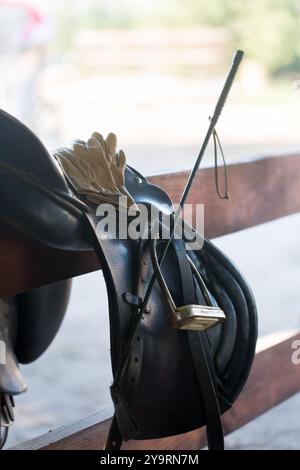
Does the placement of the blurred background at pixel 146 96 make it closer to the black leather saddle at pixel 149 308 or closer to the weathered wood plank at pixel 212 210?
the weathered wood plank at pixel 212 210

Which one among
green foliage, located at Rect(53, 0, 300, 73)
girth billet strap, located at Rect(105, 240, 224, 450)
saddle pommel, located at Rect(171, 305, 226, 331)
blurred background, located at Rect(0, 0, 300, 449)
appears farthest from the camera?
green foliage, located at Rect(53, 0, 300, 73)

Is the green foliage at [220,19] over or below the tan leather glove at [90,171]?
over

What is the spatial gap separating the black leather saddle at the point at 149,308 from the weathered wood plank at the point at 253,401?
30 centimetres

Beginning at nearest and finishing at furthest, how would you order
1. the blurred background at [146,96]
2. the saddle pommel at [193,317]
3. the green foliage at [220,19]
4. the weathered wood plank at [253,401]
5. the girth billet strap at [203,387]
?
the saddle pommel at [193,317] → the girth billet strap at [203,387] → the weathered wood plank at [253,401] → the blurred background at [146,96] → the green foliage at [220,19]

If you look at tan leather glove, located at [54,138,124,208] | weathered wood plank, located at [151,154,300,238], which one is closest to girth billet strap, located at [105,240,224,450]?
tan leather glove, located at [54,138,124,208]

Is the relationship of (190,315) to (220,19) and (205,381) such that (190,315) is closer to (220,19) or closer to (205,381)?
(205,381)

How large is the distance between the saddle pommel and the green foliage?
626cm

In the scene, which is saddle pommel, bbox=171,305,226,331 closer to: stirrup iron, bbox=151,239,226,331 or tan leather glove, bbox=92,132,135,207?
stirrup iron, bbox=151,239,226,331

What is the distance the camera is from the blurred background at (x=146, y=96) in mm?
2680

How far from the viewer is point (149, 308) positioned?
3.30 feet

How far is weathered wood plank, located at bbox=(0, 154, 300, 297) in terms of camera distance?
1021mm

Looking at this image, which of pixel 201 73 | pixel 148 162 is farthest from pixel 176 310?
pixel 201 73

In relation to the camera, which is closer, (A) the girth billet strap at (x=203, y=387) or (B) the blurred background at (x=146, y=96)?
(A) the girth billet strap at (x=203, y=387)

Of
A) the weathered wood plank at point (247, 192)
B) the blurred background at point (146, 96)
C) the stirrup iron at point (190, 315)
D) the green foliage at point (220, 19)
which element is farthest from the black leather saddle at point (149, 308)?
the green foliage at point (220, 19)
